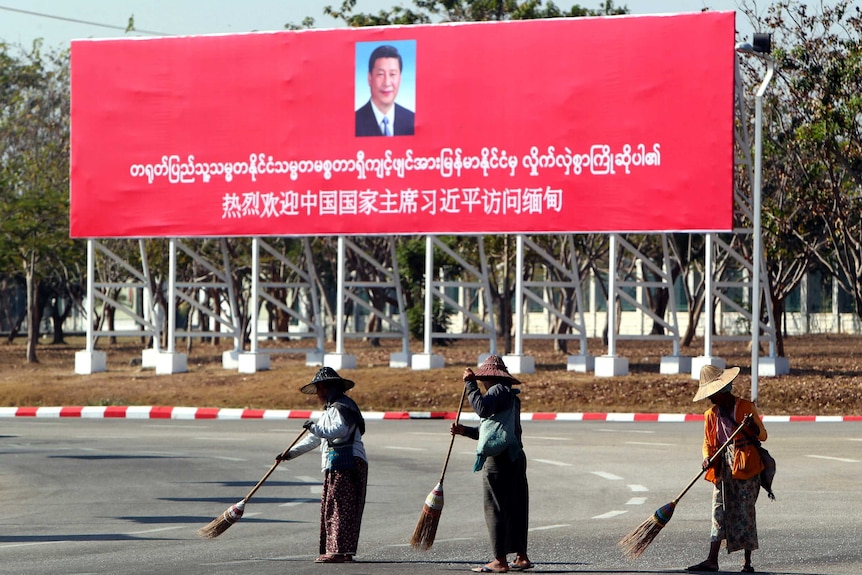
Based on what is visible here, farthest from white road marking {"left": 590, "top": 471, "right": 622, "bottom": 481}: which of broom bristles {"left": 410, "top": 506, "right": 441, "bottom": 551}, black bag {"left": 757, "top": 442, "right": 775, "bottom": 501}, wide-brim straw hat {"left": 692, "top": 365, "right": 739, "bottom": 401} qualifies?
broom bristles {"left": 410, "top": 506, "right": 441, "bottom": 551}

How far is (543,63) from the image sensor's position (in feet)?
112

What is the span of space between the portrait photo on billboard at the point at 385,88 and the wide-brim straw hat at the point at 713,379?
24.2 metres

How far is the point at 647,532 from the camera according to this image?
36.3 feet

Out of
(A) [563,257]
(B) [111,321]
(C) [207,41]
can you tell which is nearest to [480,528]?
(C) [207,41]

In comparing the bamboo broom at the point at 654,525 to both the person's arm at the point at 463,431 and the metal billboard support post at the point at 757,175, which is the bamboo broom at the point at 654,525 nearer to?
the person's arm at the point at 463,431

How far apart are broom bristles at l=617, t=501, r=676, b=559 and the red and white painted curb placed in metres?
18.3

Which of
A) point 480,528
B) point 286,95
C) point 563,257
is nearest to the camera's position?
point 480,528

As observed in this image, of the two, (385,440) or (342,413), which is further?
(385,440)

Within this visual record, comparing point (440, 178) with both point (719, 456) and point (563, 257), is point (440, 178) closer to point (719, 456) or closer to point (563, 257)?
point (563, 257)

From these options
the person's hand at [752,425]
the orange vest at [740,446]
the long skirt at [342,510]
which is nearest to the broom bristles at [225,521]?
the long skirt at [342,510]

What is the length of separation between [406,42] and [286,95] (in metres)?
3.12

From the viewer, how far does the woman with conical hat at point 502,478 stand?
11.1 m

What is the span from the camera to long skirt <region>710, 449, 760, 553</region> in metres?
11.0

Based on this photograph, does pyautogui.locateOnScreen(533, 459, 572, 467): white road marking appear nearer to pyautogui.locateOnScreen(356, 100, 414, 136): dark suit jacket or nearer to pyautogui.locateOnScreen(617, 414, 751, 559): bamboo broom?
pyautogui.locateOnScreen(617, 414, 751, 559): bamboo broom
